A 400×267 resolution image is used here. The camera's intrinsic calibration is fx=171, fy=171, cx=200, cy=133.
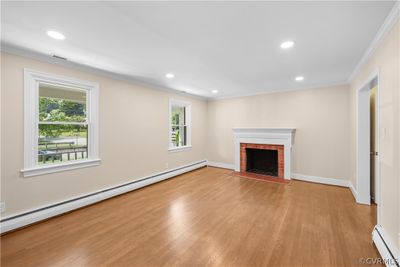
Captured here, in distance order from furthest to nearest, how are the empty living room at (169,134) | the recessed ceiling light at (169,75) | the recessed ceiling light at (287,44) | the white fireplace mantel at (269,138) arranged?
the white fireplace mantel at (269,138)
the recessed ceiling light at (169,75)
the recessed ceiling light at (287,44)
the empty living room at (169,134)

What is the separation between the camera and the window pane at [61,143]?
2.68 m

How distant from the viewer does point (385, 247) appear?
5.80ft

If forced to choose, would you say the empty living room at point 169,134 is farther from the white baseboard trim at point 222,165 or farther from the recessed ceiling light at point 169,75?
the white baseboard trim at point 222,165

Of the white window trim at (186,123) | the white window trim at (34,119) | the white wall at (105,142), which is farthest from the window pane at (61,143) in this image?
the white window trim at (186,123)

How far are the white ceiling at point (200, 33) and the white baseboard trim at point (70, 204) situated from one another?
233 cm

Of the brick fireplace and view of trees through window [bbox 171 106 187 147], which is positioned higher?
view of trees through window [bbox 171 106 187 147]

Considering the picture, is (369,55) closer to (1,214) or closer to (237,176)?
(237,176)

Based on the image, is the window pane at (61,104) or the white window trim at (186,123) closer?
the window pane at (61,104)

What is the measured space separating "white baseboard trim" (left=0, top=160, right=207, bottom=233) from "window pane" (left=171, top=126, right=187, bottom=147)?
1.02 m

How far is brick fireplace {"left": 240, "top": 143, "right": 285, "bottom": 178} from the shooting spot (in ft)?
16.4

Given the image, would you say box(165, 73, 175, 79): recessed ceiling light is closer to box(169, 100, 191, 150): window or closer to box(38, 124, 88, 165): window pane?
box(169, 100, 191, 150): window

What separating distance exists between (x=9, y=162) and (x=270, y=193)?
4346mm

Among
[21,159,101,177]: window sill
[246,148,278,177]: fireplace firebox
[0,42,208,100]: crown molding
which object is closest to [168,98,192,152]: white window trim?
[0,42,208,100]: crown molding

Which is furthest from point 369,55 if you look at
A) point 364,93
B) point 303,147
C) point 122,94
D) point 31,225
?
point 31,225
